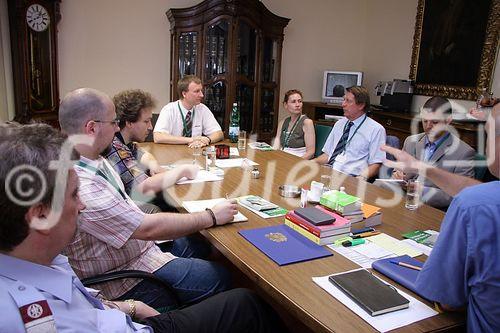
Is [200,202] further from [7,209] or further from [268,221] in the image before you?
[7,209]

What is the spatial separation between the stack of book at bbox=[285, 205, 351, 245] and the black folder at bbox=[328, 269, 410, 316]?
0.24 metres

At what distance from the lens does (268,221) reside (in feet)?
5.39

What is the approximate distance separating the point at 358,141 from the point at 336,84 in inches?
107

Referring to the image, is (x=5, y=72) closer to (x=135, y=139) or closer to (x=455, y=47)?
(x=135, y=139)

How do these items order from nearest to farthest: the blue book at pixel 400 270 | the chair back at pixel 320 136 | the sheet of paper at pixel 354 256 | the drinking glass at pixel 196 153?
1. the blue book at pixel 400 270
2. the sheet of paper at pixel 354 256
3. the drinking glass at pixel 196 153
4. the chair back at pixel 320 136

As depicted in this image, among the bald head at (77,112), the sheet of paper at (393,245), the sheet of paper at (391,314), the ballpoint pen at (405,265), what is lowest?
the sheet of paper at (391,314)

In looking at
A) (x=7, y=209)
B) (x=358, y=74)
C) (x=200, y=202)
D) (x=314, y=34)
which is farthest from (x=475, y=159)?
(x=314, y=34)

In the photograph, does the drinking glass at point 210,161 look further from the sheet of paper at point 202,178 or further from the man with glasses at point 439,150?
the man with glasses at point 439,150

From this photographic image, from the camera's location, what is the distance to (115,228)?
1.38 m

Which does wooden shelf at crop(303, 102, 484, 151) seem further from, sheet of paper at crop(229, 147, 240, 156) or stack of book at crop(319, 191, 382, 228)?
sheet of paper at crop(229, 147, 240, 156)

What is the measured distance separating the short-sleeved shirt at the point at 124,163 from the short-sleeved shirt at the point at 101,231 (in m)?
0.42

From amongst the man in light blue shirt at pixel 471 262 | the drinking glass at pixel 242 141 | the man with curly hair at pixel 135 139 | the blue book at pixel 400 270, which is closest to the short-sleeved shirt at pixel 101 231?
the man with curly hair at pixel 135 139

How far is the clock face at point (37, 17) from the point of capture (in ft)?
11.9

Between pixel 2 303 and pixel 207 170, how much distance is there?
5.63 feet
